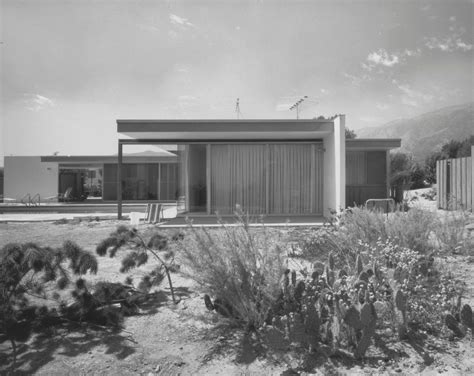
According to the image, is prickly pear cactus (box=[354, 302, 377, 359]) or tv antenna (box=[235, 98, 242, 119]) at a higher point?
tv antenna (box=[235, 98, 242, 119])

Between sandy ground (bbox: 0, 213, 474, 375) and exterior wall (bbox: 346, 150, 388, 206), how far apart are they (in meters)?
10.2

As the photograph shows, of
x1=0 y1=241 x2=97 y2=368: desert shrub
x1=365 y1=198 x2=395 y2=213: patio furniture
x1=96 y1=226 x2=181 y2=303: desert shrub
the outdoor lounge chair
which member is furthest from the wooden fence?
the outdoor lounge chair

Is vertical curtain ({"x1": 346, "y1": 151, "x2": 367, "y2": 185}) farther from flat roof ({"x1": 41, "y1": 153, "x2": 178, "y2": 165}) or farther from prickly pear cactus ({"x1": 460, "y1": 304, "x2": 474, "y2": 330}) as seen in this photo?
flat roof ({"x1": 41, "y1": 153, "x2": 178, "y2": 165})

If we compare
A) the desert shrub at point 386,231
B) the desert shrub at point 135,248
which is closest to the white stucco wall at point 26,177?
the desert shrub at point 135,248

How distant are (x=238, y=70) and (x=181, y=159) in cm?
394

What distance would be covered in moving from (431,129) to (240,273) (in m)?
126

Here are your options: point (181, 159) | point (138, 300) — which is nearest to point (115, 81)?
point (181, 159)

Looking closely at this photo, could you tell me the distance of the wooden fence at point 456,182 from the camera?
1152 centimetres

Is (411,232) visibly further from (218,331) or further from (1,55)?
(1,55)

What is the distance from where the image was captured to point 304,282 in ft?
10.2

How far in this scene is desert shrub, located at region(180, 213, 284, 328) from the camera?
295cm

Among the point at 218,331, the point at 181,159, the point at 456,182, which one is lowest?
the point at 218,331

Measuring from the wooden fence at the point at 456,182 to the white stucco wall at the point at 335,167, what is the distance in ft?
11.7

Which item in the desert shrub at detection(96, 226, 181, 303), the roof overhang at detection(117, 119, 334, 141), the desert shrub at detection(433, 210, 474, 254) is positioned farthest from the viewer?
the roof overhang at detection(117, 119, 334, 141)
